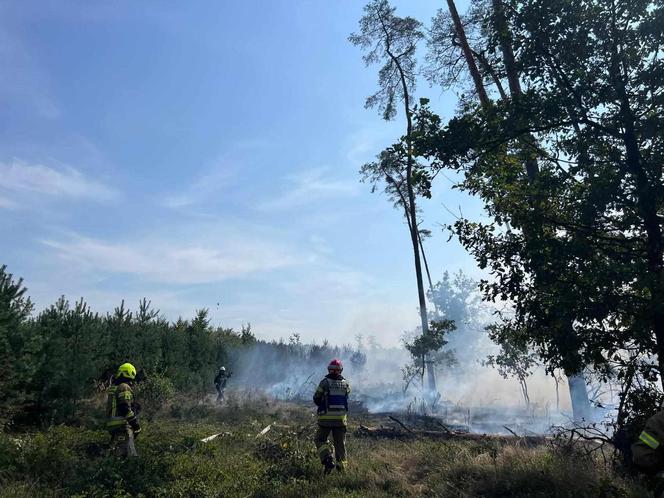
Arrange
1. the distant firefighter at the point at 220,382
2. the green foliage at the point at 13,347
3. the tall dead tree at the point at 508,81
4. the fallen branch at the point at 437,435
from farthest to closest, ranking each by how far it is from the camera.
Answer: the distant firefighter at the point at 220,382 → the fallen branch at the point at 437,435 → the green foliage at the point at 13,347 → the tall dead tree at the point at 508,81

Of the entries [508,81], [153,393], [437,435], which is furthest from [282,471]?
[508,81]

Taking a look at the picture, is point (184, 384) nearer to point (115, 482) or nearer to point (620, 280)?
point (115, 482)

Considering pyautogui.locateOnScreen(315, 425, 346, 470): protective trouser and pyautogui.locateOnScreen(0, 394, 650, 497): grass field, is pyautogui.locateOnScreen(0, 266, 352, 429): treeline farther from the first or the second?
pyautogui.locateOnScreen(315, 425, 346, 470): protective trouser

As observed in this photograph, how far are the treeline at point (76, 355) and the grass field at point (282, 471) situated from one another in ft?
6.96

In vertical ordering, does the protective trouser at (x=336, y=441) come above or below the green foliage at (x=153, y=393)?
below

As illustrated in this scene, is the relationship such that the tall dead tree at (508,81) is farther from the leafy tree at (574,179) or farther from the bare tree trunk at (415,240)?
the bare tree trunk at (415,240)

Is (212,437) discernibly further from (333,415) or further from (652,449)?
(652,449)

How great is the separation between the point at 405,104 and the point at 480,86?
43.9 ft

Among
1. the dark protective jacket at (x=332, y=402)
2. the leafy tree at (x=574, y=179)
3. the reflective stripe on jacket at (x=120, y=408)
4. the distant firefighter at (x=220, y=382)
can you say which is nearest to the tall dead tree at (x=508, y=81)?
the leafy tree at (x=574, y=179)

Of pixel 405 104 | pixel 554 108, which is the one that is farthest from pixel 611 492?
pixel 405 104

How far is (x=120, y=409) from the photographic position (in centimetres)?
855

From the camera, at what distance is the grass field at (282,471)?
20.9 feet

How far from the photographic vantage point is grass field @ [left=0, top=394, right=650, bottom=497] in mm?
6363

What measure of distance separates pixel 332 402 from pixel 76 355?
8209mm
